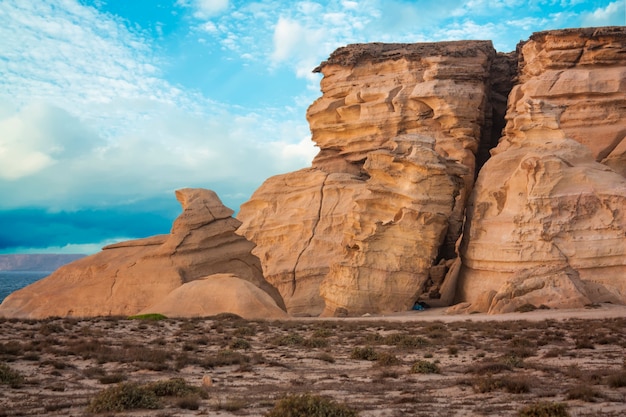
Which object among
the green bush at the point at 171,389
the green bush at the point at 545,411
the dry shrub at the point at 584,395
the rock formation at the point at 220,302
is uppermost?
the rock formation at the point at 220,302

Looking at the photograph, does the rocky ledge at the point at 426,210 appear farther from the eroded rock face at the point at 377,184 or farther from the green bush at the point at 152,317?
the green bush at the point at 152,317

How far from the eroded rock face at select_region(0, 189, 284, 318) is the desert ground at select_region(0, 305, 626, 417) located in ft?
38.9

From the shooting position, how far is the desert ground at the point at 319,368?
31.7ft

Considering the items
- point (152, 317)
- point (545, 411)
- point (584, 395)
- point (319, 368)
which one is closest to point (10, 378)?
point (319, 368)

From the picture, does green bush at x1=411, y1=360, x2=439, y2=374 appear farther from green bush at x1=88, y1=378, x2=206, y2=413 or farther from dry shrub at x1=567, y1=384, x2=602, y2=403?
green bush at x1=88, y1=378, x2=206, y2=413

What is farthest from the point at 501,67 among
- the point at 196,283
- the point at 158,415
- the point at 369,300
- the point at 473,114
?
the point at 158,415

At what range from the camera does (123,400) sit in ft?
31.2

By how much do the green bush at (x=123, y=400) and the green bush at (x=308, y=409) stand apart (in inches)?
90.0

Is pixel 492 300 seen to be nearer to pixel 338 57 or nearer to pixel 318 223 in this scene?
pixel 318 223

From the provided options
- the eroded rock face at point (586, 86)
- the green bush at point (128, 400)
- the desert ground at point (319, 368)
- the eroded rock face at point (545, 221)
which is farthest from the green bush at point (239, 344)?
the eroded rock face at point (586, 86)

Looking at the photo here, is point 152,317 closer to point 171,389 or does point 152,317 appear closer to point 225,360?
point 225,360

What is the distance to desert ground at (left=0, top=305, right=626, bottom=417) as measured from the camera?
9.67 metres

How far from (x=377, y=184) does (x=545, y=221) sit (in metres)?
9.76

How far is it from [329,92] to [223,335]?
35.2m
